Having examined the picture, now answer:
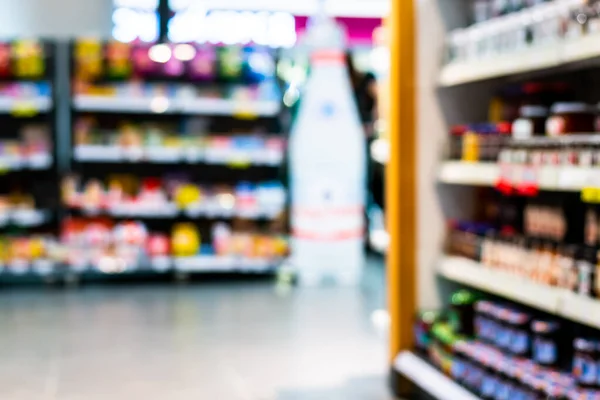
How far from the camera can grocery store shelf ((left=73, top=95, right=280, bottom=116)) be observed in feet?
24.1

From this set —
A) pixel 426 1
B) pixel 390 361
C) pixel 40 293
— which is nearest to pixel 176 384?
pixel 390 361

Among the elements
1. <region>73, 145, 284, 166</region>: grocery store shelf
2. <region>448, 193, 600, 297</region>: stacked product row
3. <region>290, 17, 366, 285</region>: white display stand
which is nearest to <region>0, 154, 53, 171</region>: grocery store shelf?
<region>73, 145, 284, 166</region>: grocery store shelf

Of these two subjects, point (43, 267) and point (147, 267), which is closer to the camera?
point (43, 267)

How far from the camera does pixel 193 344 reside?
195 inches

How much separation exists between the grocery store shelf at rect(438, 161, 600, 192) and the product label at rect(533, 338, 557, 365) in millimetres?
499

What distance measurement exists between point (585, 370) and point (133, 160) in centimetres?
547

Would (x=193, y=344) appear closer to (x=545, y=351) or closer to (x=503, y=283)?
(x=503, y=283)

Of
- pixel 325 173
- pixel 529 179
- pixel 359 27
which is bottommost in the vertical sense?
pixel 325 173

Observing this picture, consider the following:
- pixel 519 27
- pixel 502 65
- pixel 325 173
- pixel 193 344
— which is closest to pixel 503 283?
pixel 502 65

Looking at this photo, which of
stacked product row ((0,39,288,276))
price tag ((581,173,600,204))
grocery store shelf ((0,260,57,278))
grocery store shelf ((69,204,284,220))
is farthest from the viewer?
grocery store shelf ((69,204,284,220))

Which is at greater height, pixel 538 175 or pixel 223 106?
pixel 223 106

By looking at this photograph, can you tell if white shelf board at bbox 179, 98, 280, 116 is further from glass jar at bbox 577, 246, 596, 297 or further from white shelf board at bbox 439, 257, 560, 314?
glass jar at bbox 577, 246, 596, 297

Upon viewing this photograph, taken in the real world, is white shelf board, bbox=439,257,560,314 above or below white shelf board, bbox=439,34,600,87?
below

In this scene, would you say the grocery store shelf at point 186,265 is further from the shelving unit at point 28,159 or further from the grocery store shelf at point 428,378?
the grocery store shelf at point 428,378
